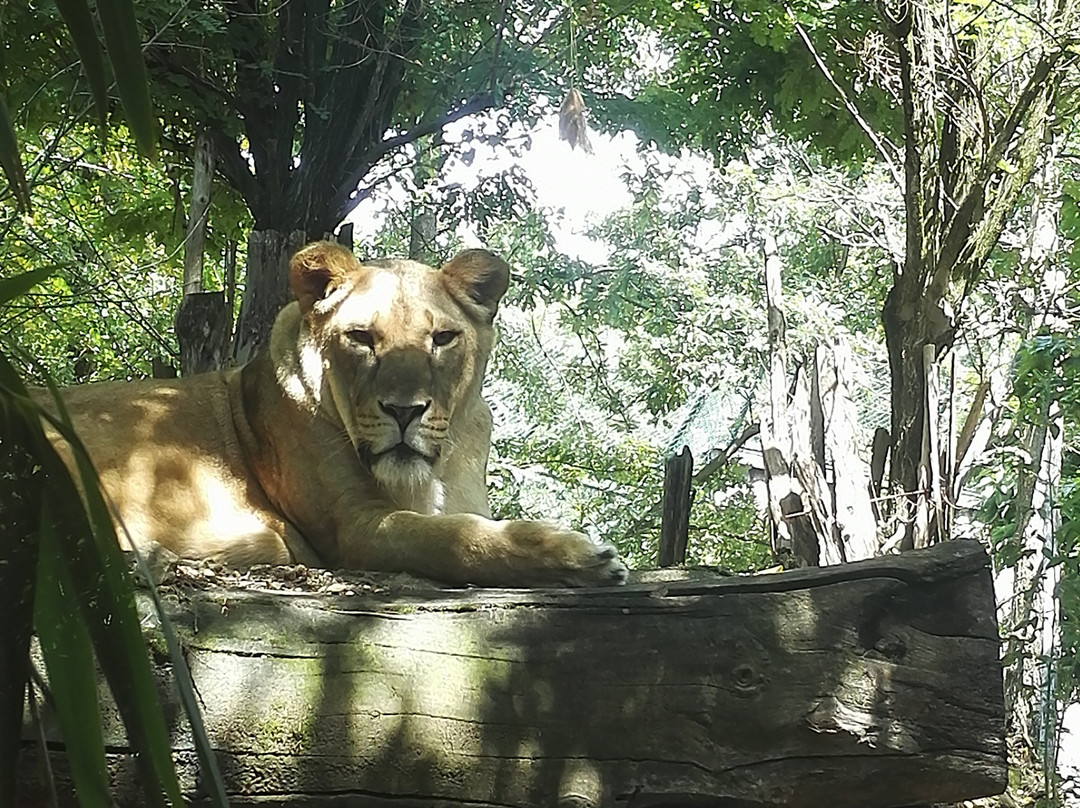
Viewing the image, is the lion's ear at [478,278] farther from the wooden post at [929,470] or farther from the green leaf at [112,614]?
the wooden post at [929,470]

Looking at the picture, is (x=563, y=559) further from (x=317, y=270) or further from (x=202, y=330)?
(x=202, y=330)

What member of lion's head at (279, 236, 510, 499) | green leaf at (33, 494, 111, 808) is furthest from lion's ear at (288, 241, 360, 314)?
green leaf at (33, 494, 111, 808)

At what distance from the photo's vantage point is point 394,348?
289cm

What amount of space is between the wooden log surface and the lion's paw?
26 centimetres

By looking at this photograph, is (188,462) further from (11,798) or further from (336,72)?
(336,72)

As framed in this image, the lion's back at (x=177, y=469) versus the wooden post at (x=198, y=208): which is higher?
the wooden post at (x=198, y=208)

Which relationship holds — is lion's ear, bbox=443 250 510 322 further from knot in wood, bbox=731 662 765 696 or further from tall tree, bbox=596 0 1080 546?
tall tree, bbox=596 0 1080 546

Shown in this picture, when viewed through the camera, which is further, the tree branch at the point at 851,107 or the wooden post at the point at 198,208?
the tree branch at the point at 851,107

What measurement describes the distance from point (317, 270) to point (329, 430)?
1.34 ft

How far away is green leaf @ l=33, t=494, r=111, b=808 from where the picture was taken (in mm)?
848

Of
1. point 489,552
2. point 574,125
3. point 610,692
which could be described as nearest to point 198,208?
point 574,125

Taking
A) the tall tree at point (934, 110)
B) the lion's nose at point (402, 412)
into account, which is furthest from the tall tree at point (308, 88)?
the lion's nose at point (402, 412)

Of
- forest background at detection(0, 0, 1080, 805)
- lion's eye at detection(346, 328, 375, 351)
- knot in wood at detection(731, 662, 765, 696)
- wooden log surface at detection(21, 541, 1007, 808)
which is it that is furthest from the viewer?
forest background at detection(0, 0, 1080, 805)

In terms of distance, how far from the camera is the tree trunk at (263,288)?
4.85 metres
